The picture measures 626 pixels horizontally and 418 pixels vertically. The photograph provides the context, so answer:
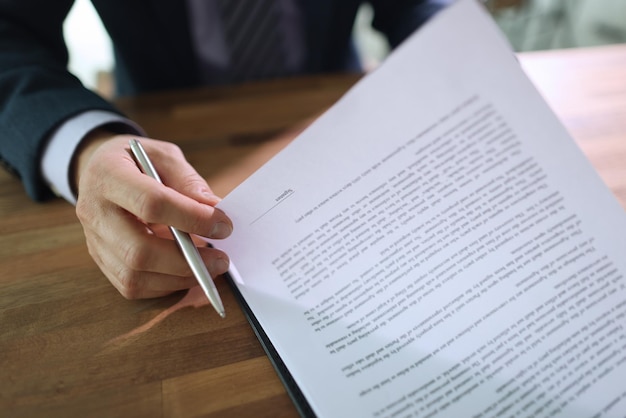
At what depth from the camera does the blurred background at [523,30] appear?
68.5 inches

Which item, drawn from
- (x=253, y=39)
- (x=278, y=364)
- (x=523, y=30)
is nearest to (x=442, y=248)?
(x=278, y=364)

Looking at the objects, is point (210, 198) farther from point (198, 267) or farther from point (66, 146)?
point (66, 146)

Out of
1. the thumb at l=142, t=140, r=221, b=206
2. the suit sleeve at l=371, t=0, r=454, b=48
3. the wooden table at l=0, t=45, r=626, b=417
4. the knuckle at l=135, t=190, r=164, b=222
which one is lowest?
the wooden table at l=0, t=45, r=626, b=417

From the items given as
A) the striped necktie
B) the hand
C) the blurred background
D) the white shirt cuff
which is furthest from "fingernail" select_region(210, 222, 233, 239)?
the blurred background

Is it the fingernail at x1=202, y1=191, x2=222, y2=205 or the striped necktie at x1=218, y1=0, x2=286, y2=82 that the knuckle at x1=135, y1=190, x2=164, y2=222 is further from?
the striped necktie at x1=218, y1=0, x2=286, y2=82

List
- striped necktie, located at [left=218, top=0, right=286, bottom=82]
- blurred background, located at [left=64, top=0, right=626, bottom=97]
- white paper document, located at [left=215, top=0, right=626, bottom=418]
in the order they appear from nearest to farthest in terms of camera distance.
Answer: white paper document, located at [left=215, top=0, right=626, bottom=418] < striped necktie, located at [left=218, top=0, right=286, bottom=82] < blurred background, located at [left=64, top=0, right=626, bottom=97]

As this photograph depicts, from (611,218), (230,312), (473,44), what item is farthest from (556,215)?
(230,312)

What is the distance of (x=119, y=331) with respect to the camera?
372mm

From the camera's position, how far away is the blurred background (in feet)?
5.71

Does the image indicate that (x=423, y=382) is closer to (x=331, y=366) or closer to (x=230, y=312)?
(x=331, y=366)

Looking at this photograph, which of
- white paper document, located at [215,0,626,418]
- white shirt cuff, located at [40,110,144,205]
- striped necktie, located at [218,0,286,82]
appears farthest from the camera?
striped necktie, located at [218,0,286,82]

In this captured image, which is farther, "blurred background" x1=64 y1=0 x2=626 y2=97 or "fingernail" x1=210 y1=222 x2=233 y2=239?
"blurred background" x1=64 y1=0 x2=626 y2=97

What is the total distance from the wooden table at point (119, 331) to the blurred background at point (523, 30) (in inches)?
43.6

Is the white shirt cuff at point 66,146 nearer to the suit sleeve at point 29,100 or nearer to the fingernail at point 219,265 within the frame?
the suit sleeve at point 29,100
